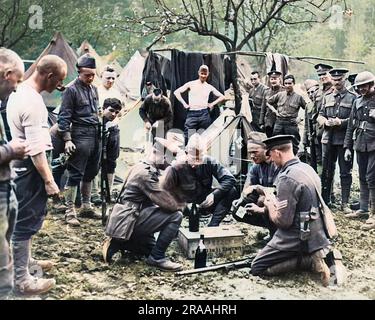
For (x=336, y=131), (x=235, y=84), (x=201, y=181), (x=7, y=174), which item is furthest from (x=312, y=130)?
(x=7, y=174)

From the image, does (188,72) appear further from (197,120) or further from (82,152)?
(82,152)

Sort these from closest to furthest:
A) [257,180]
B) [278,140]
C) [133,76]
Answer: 1. [278,140]
2. [257,180]
3. [133,76]

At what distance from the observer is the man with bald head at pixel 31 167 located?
10.2ft

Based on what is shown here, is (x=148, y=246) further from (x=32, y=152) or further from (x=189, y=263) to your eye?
(x=32, y=152)

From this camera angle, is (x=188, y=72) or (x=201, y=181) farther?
(x=188, y=72)

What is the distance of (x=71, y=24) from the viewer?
9367 mm

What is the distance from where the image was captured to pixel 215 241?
13.2 feet

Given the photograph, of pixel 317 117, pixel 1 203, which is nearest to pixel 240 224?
pixel 317 117

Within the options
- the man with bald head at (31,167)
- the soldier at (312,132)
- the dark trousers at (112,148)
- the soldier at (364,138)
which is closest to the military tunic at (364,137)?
the soldier at (364,138)

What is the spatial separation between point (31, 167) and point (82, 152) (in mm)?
1350

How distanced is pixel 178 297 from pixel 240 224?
4.62 ft

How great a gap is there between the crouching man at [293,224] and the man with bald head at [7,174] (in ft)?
5.88

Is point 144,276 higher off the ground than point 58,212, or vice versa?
point 58,212

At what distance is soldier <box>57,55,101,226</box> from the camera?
436 cm
